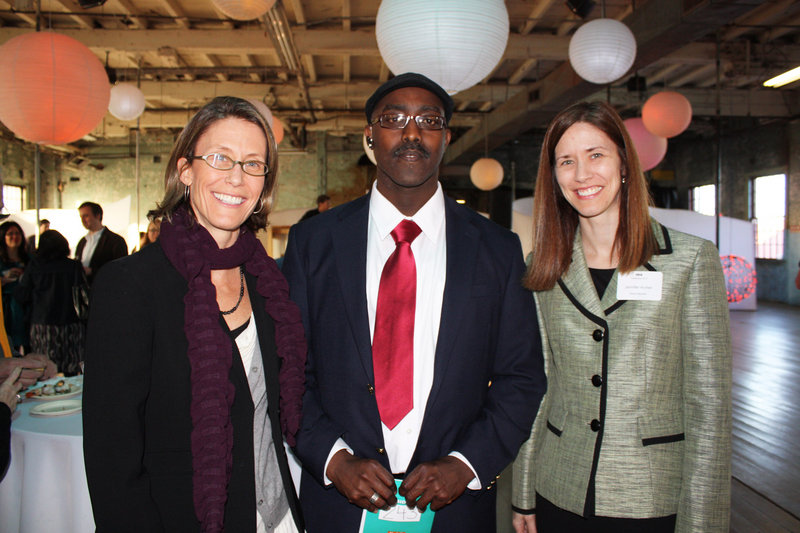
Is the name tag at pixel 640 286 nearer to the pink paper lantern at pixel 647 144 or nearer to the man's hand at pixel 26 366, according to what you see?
the man's hand at pixel 26 366

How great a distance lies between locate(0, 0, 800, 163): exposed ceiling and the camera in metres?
5.39

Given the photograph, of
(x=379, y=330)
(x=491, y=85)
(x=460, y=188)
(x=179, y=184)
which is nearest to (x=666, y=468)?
(x=379, y=330)

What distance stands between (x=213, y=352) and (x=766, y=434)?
4510 millimetres

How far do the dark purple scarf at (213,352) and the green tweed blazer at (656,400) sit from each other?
757 millimetres

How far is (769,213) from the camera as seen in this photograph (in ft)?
38.8

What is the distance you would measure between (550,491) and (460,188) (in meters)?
13.3

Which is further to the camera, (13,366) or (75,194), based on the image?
(75,194)

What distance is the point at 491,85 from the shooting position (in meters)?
9.53

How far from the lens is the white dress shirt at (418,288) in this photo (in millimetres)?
1361

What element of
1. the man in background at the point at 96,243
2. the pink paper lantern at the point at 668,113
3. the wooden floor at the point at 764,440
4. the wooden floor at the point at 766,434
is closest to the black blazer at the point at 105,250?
the man in background at the point at 96,243

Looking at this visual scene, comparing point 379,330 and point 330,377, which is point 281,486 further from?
point 379,330

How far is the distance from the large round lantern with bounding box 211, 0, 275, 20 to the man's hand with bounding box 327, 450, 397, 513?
2.83 metres

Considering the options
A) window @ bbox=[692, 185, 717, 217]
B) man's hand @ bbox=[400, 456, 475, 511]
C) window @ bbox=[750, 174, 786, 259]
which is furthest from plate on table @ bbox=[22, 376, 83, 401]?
window @ bbox=[692, 185, 717, 217]

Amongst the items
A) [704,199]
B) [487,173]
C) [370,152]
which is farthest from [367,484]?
[704,199]
